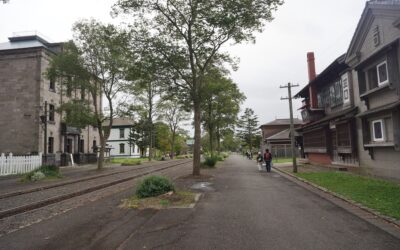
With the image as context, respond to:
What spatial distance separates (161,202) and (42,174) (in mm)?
13375

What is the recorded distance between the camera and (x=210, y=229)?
6578 millimetres

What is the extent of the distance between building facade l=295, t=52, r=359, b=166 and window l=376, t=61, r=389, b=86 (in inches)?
122

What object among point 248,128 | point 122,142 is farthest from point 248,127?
point 122,142

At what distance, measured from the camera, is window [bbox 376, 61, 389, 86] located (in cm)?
1430

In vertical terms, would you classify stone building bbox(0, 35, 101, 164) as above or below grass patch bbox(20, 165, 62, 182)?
above

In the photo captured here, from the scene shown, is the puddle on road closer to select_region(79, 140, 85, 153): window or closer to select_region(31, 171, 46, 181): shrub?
select_region(31, 171, 46, 181): shrub

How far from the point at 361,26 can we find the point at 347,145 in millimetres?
7350

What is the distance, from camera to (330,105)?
23484 millimetres

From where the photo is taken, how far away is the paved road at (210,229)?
561 cm

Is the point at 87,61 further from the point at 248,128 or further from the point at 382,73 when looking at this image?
the point at 248,128

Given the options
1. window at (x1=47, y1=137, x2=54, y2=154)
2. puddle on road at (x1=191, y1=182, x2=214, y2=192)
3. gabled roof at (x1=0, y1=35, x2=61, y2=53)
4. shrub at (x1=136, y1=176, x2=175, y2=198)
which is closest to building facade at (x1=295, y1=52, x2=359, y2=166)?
puddle on road at (x1=191, y1=182, x2=214, y2=192)

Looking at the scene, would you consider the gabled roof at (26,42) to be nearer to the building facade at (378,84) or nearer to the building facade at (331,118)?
the building facade at (331,118)

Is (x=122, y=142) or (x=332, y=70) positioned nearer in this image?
(x=332, y=70)

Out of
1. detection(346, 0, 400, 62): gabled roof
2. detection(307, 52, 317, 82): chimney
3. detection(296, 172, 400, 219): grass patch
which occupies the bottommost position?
detection(296, 172, 400, 219): grass patch
